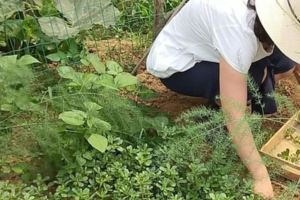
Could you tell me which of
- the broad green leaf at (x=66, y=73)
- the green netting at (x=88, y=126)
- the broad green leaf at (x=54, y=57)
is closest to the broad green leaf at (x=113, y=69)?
the green netting at (x=88, y=126)

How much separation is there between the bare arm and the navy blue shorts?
0.24 meters

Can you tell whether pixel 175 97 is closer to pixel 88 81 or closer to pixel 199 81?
pixel 199 81

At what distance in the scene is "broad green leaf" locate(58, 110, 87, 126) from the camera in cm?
252

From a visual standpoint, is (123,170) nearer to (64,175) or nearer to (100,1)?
(64,175)

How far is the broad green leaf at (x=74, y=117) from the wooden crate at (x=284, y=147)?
78cm

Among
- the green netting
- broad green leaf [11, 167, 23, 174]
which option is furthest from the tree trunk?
broad green leaf [11, 167, 23, 174]

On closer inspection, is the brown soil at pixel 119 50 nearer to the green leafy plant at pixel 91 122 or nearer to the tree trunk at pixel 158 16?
the tree trunk at pixel 158 16

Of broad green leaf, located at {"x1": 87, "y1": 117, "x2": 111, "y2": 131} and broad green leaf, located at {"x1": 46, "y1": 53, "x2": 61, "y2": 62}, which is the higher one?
broad green leaf, located at {"x1": 87, "y1": 117, "x2": 111, "y2": 131}

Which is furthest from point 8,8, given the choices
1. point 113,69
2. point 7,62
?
point 113,69

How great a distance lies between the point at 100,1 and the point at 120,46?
1.16 ft

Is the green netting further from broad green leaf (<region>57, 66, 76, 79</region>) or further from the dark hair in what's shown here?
the dark hair

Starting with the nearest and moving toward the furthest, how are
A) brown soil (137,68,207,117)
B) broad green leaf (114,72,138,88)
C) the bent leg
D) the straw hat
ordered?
the straw hat < broad green leaf (114,72,138,88) < the bent leg < brown soil (137,68,207,117)

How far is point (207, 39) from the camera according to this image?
9.06ft

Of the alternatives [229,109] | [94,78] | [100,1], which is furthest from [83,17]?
[229,109]
